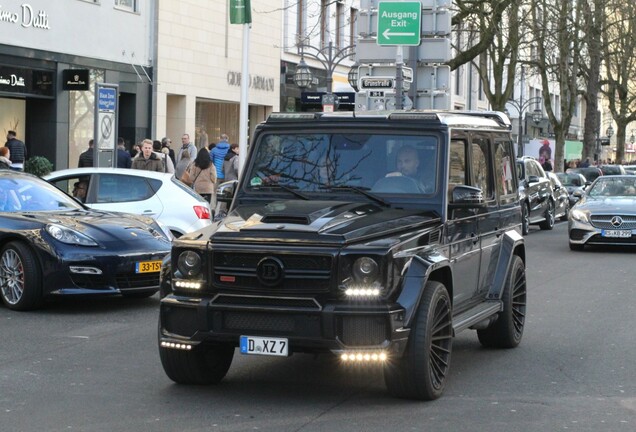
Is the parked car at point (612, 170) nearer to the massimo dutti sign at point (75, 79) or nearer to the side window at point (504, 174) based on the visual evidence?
the massimo dutti sign at point (75, 79)

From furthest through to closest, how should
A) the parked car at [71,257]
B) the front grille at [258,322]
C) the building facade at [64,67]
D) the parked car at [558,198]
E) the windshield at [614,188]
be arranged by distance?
1. the parked car at [558,198]
2. the building facade at [64,67]
3. the windshield at [614,188]
4. the parked car at [71,257]
5. the front grille at [258,322]

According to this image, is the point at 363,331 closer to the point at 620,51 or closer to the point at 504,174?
the point at 504,174

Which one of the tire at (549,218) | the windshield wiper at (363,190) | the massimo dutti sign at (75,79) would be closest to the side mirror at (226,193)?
the windshield wiper at (363,190)

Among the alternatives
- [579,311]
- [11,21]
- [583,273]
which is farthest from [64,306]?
[11,21]

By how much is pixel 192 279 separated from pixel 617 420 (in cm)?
274

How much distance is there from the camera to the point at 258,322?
743cm

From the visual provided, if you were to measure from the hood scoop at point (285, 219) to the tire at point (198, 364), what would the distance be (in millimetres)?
840

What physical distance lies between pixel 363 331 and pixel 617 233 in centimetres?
1583

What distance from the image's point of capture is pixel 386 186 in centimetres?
866

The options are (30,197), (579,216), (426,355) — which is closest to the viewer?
(426,355)

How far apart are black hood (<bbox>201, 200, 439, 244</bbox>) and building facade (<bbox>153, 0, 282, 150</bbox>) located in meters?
23.3

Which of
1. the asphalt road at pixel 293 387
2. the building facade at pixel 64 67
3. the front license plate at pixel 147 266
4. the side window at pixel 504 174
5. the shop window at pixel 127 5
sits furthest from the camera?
the shop window at pixel 127 5

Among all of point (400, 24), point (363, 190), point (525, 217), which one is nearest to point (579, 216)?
point (400, 24)

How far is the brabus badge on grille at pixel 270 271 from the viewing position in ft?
24.2
